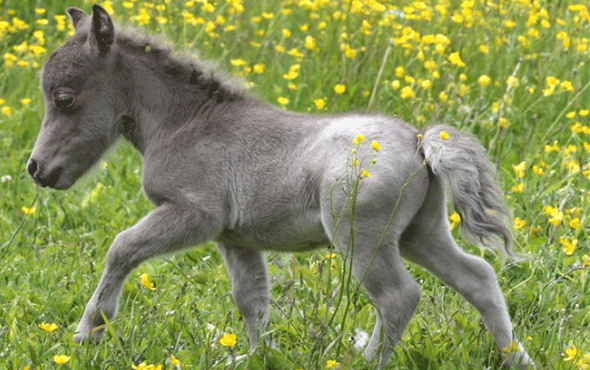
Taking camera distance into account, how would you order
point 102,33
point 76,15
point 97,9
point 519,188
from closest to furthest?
point 97,9, point 102,33, point 76,15, point 519,188

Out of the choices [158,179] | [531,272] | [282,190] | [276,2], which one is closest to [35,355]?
[158,179]

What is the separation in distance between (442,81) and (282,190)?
3219mm

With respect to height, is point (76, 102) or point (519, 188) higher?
point (76, 102)

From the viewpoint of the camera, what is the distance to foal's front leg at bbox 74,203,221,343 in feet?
15.5

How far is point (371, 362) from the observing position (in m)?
4.68

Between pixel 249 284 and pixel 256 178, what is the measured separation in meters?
0.57

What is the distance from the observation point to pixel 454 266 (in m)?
4.75

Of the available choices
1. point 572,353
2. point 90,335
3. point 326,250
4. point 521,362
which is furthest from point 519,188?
point 90,335

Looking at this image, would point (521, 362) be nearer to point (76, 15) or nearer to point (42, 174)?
point (42, 174)

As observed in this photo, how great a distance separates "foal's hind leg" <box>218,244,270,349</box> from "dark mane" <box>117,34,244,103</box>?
2.18 feet

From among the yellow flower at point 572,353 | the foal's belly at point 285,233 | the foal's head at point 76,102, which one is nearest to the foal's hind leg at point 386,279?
the foal's belly at point 285,233

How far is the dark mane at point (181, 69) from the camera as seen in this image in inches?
204

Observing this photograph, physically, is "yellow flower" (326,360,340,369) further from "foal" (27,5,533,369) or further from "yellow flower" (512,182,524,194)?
"yellow flower" (512,182,524,194)

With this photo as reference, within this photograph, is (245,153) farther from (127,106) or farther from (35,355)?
(35,355)
